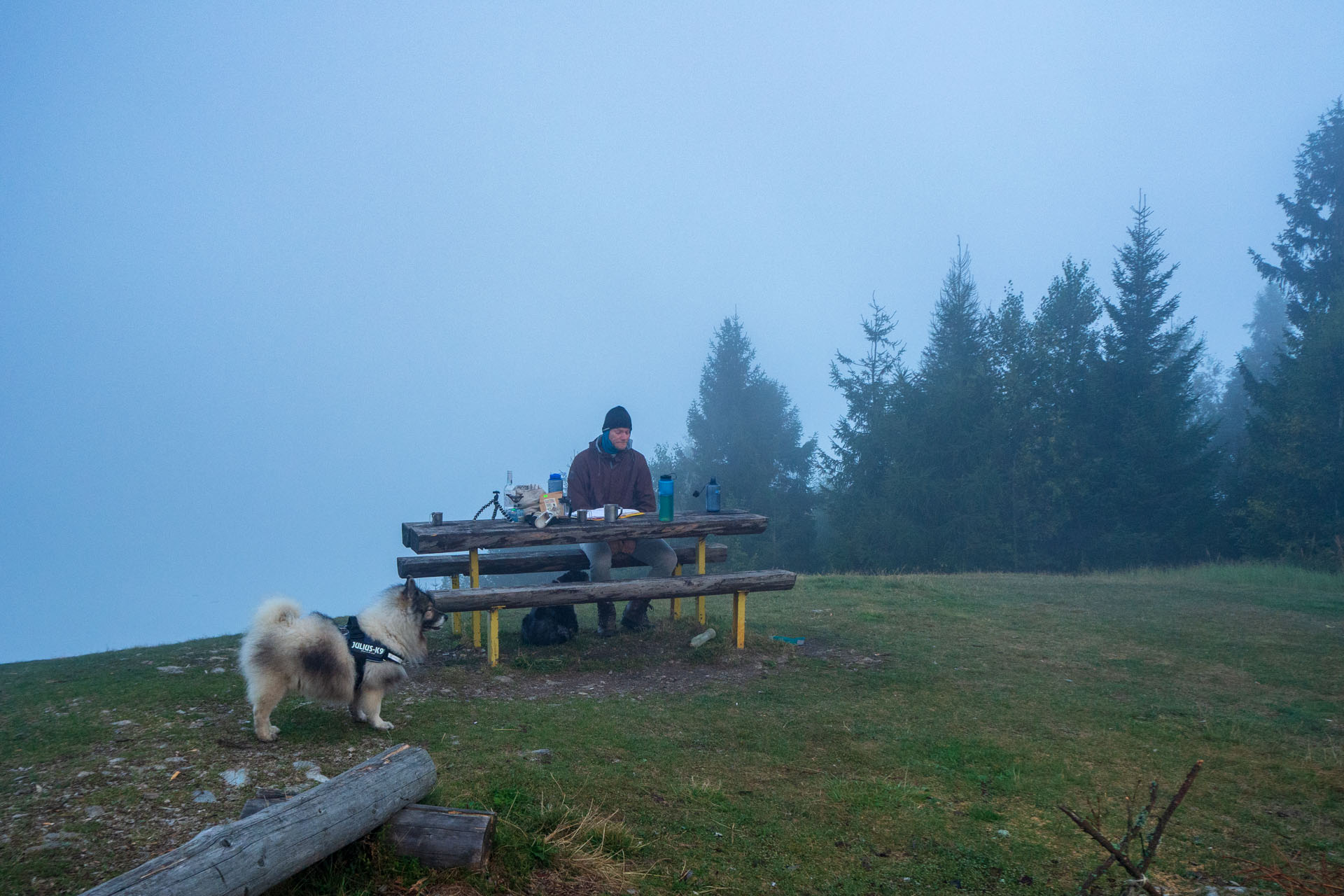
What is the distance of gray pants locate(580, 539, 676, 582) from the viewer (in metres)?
7.13

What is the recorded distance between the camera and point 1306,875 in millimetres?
3320

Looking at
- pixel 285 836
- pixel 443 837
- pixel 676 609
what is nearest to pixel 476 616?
pixel 676 609

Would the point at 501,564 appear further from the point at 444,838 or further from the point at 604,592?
the point at 444,838

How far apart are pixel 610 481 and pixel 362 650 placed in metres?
3.40

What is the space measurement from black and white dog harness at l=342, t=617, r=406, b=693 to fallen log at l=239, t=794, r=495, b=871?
165 centimetres

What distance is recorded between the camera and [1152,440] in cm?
2366

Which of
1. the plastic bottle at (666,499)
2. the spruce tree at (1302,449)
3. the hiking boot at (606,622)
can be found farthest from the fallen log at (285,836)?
the spruce tree at (1302,449)

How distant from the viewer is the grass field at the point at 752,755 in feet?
10.5

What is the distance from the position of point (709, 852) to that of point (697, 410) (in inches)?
1434

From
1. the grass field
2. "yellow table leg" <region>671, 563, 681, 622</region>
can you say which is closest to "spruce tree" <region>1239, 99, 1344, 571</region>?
the grass field

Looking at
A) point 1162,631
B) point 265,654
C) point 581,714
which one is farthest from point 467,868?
point 1162,631

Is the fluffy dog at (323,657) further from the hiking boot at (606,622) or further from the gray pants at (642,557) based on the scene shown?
the hiking boot at (606,622)

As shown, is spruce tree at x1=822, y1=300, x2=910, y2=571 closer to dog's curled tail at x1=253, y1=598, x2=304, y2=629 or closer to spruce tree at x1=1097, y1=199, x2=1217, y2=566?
spruce tree at x1=1097, y1=199, x2=1217, y2=566

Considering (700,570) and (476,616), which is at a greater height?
(700,570)
